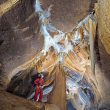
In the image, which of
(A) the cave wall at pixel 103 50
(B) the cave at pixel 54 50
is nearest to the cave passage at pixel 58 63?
(B) the cave at pixel 54 50

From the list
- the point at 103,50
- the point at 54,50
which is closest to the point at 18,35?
the point at 54,50

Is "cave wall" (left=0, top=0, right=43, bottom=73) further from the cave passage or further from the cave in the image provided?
the cave passage

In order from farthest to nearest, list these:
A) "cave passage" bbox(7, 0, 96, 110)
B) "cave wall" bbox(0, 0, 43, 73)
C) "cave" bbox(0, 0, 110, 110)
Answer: "cave passage" bbox(7, 0, 96, 110)
"cave" bbox(0, 0, 110, 110)
"cave wall" bbox(0, 0, 43, 73)

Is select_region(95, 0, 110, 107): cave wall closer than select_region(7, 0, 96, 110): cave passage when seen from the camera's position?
Yes

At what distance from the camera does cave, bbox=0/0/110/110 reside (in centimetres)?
303

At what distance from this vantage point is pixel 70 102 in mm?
5109

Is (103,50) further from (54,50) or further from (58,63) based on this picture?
(58,63)

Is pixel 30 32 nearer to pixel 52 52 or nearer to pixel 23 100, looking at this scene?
pixel 52 52

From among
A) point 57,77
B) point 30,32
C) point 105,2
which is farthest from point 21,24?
point 57,77

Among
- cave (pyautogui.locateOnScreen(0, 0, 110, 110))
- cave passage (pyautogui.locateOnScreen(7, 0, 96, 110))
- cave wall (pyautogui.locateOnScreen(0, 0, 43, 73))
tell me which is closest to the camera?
cave wall (pyautogui.locateOnScreen(0, 0, 43, 73))

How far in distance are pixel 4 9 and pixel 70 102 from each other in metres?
2.84

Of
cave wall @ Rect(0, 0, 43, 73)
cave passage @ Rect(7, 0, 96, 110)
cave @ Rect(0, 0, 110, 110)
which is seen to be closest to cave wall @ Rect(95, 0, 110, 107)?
cave @ Rect(0, 0, 110, 110)

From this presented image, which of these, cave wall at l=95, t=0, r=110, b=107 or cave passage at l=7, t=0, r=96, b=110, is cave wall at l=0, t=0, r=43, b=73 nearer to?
cave passage at l=7, t=0, r=96, b=110

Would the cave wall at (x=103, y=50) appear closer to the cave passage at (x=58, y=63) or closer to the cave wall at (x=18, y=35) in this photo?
the cave passage at (x=58, y=63)
